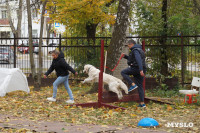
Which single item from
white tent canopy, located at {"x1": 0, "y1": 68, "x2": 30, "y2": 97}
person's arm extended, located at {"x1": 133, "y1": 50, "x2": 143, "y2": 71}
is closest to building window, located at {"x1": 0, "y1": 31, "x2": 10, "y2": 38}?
white tent canopy, located at {"x1": 0, "y1": 68, "x2": 30, "y2": 97}

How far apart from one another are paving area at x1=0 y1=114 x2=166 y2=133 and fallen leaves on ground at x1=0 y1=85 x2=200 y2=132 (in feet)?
1.15

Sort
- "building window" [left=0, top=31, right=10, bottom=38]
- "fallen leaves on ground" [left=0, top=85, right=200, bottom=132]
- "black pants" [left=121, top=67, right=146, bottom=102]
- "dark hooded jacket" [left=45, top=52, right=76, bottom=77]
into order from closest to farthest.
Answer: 1. "fallen leaves on ground" [left=0, top=85, right=200, bottom=132]
2. "black pants" [left=121, top=67, right=146, bottom=102]
3. "dark hooded jacket" [left=45, top=52, right=76, bottom=77]
4. "building window" [left=0, top=31, right=10, bottom=38]

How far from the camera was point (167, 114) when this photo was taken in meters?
7.95

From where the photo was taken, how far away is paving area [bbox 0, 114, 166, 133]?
5824 millimetres

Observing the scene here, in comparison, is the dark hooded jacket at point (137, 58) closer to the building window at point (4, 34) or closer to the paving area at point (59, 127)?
the paving area at point (59, 127)

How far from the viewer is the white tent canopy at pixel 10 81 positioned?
407 inches

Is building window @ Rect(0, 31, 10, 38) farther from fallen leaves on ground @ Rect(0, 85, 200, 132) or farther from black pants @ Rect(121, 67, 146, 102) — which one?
black pants @ Rect(121, 67, 146, 102)

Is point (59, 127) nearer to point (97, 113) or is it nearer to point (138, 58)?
point (97, 113)

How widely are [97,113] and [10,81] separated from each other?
3767 millimetres

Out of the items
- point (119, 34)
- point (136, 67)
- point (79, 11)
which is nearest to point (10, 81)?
point (79, 11)

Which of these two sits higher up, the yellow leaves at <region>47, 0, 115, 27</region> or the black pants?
the yellow leaves at <region>47, 0, 115, 27</region>

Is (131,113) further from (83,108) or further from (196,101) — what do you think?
(196,101)

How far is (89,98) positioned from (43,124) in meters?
3.97

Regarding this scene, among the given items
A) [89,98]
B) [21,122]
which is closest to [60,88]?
[89,98]
